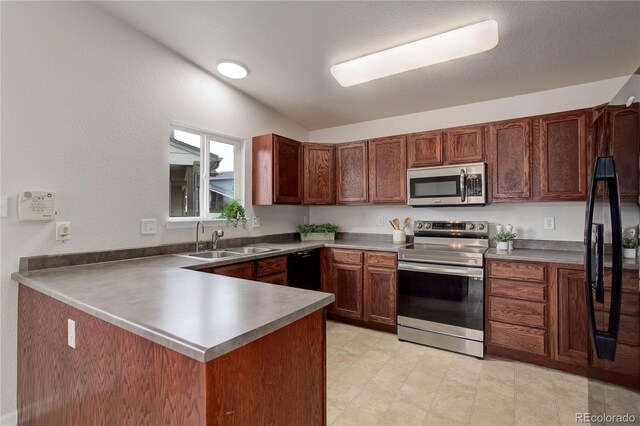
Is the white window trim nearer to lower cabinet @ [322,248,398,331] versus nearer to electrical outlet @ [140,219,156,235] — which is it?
electrical outlet @ [140,219,156,235]

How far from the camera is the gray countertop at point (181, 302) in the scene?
93cm

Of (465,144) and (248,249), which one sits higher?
(465,144)

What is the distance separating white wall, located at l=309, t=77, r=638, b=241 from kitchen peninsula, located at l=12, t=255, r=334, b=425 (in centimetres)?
256

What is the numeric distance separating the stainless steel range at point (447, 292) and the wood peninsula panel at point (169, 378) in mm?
1846

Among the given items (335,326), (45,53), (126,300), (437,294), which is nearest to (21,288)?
(126,300)

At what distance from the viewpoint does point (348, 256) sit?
3426 millimetres

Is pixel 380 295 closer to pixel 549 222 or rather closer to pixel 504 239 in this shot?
pixel 504 239

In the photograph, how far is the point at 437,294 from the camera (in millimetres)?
2865

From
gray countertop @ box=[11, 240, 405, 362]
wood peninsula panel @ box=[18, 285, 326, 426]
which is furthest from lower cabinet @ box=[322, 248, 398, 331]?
wood peninsula panel @ box=[18, 285, 326, 426]

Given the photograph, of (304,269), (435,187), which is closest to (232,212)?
(304,269)

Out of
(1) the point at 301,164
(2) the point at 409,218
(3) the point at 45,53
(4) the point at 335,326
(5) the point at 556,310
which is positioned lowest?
(4) the point at 335,326

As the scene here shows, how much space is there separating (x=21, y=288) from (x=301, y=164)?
8.90 ft

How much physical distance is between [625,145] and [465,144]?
1942 mm

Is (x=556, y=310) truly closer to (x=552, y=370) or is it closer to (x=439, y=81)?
(x=552, y=370)
